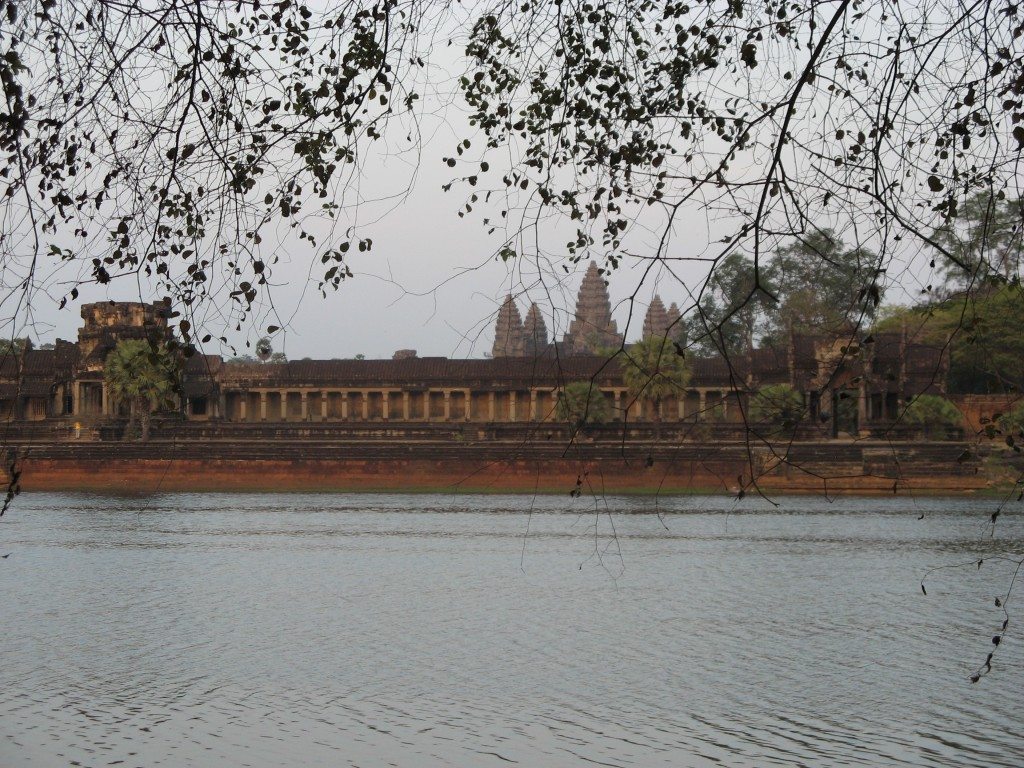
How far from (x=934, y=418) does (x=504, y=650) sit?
31.3 metres

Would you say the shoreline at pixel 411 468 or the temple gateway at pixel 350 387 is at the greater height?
the temple gateway at pixel 350 387

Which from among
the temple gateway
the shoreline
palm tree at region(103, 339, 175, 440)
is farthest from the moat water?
the temple gateway

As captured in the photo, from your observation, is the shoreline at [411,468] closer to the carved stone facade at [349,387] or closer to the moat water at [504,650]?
the carved stone facade at [349,387]

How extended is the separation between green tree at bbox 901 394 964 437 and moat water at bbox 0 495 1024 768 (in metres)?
14.5

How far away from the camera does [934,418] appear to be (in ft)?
143

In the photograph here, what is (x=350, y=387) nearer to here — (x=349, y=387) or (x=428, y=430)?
(x=349, y=387)

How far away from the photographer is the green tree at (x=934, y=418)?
142ft

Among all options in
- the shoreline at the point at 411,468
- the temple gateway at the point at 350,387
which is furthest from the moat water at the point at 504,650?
the temple gateway at the point at 350,387

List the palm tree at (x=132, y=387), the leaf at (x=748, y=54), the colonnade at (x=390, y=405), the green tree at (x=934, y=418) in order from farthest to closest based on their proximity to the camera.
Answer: the colonnade at (x=390, y=405), the palm tree at (x=132, y=387), the green tree at (x=934, y=418), the leaf at (x=748, y=54)

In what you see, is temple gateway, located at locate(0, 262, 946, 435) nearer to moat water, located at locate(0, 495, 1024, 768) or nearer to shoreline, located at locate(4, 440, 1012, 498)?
shoreline, located at locate(4, 440, 1012, 498)

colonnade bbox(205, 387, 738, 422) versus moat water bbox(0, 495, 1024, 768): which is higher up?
colonnade bbox(205, 387, 738, 422)

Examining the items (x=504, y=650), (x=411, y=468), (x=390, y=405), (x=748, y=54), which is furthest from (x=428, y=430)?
(x=748, y=54)

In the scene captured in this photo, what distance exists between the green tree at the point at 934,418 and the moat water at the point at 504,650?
569 inches

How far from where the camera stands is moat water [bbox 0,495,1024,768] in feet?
37.8
